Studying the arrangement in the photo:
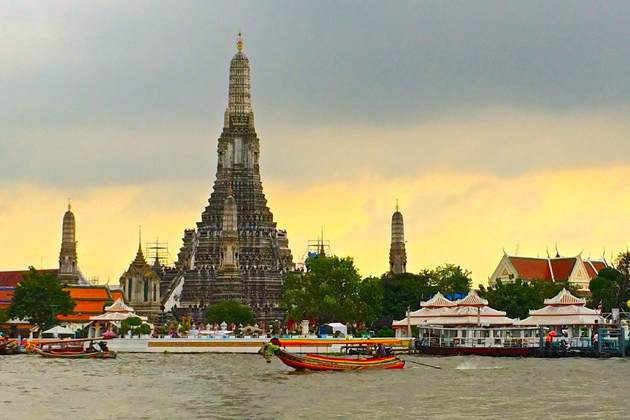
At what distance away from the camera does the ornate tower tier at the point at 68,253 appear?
6491 inches

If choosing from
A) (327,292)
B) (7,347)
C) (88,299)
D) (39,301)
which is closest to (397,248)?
(88,299)

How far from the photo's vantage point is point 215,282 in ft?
504

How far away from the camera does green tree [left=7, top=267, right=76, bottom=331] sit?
131 metres

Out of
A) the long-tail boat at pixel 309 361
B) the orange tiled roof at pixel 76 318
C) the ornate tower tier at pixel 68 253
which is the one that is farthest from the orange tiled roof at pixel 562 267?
the long-tail boat at pixel 309 361

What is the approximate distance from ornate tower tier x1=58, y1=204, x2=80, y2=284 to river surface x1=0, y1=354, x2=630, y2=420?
7394 cm

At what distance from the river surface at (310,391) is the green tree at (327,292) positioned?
37.8 m

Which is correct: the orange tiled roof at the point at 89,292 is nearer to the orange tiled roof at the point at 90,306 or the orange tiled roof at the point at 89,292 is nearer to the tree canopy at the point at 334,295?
the orange tiled roof at the point at 90,306

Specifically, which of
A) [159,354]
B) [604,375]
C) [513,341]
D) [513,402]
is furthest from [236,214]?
[513,402]

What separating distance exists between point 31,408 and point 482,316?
58104 mm

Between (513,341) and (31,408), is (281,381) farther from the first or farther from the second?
(513,341)

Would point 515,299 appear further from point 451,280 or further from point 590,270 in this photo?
point 590,270

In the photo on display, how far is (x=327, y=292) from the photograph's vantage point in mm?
130125

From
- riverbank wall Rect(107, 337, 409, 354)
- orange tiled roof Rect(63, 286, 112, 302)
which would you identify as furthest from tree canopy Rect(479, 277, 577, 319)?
orange tiled roof Rect(63, 286, 112, 302)

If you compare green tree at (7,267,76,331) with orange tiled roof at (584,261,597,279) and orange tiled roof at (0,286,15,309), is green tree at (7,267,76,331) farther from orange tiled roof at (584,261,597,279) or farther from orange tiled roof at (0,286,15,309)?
orange tiled roof at (584,261,597,279)
